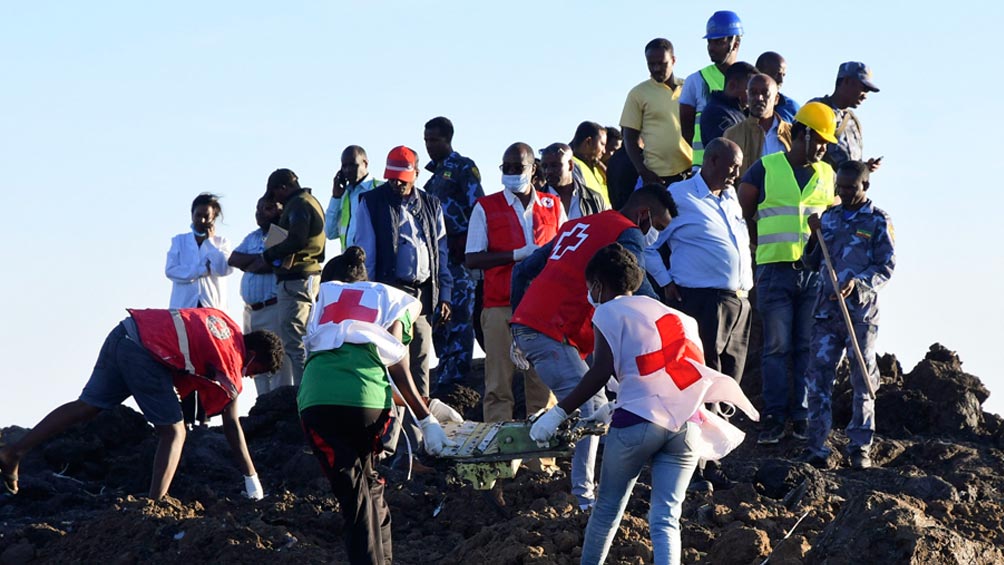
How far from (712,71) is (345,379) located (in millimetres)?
5679

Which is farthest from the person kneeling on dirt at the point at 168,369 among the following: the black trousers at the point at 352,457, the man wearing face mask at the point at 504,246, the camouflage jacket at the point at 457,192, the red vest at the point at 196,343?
the camouflage jacket at the point at 457,192

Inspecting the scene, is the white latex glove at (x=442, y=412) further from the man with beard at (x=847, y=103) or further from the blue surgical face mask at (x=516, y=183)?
the man with beard at (x=847, y=103)

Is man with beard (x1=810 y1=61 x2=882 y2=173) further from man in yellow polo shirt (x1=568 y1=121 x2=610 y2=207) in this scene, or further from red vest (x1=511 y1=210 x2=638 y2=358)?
red vest (x1=511 y1=210 x2=638 y2=358)

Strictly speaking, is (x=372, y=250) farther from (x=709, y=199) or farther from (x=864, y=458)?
(x=864, y=458)

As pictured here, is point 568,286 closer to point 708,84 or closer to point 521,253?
point 521,253

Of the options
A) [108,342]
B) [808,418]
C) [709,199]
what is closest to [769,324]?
[808,418]

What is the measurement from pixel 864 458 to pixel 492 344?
2.71m

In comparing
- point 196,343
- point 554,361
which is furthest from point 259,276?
point 554,361

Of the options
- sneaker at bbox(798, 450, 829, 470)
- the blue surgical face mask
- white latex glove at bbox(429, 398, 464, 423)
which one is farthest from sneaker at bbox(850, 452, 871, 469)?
A: white latex glove at bbox(429, 398, 464, 423)

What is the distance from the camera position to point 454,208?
12.0m

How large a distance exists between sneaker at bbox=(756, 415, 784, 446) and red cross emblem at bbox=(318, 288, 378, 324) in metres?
4.15

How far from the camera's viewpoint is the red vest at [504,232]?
33.0 ft

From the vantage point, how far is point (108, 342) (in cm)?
954

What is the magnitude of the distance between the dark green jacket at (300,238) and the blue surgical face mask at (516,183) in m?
2.35
